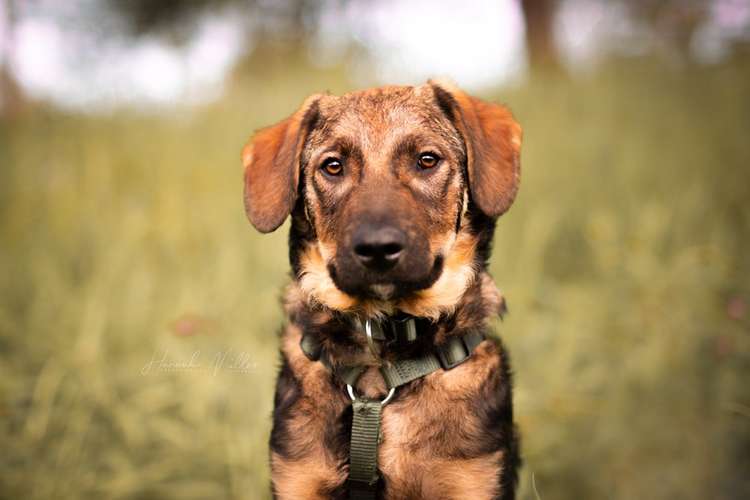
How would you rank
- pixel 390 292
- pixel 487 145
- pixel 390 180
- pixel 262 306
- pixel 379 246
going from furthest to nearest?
pixel 262 306 < pixel 487 145 < pixel 390 180 < pixel 390 292 < pixel 379 246

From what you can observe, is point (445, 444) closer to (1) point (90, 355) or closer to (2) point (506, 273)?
(1) point (90, 355)

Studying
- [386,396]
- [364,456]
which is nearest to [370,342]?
[386,396]

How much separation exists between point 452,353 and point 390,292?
0.43 metres

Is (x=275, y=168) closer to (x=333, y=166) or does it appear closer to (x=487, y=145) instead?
(x=333, y=166)

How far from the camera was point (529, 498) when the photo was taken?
11.8 feet

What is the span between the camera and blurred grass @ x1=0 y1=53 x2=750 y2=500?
447 cm

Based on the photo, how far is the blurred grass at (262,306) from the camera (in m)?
4.47

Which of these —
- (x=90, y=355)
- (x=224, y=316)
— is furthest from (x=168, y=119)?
(x=90, y=355)

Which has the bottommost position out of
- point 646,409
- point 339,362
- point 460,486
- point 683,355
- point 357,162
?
point 646,409

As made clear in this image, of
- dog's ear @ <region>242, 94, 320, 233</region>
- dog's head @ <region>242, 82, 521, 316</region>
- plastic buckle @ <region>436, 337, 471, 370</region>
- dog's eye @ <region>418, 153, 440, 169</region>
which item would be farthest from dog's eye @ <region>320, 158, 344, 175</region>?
plastic buckle @ <region>436, 337, 471, 370</region>

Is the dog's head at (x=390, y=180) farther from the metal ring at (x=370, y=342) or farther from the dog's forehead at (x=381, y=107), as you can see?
the metal ring at (x=370, y=342)

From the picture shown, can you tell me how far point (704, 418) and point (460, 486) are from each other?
9.77 feet

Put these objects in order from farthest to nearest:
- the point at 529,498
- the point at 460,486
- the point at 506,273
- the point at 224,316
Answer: the point at 506,273 < the point at 224,316 < the point at 529,498 < the point at 460,486

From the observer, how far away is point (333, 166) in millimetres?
3137
